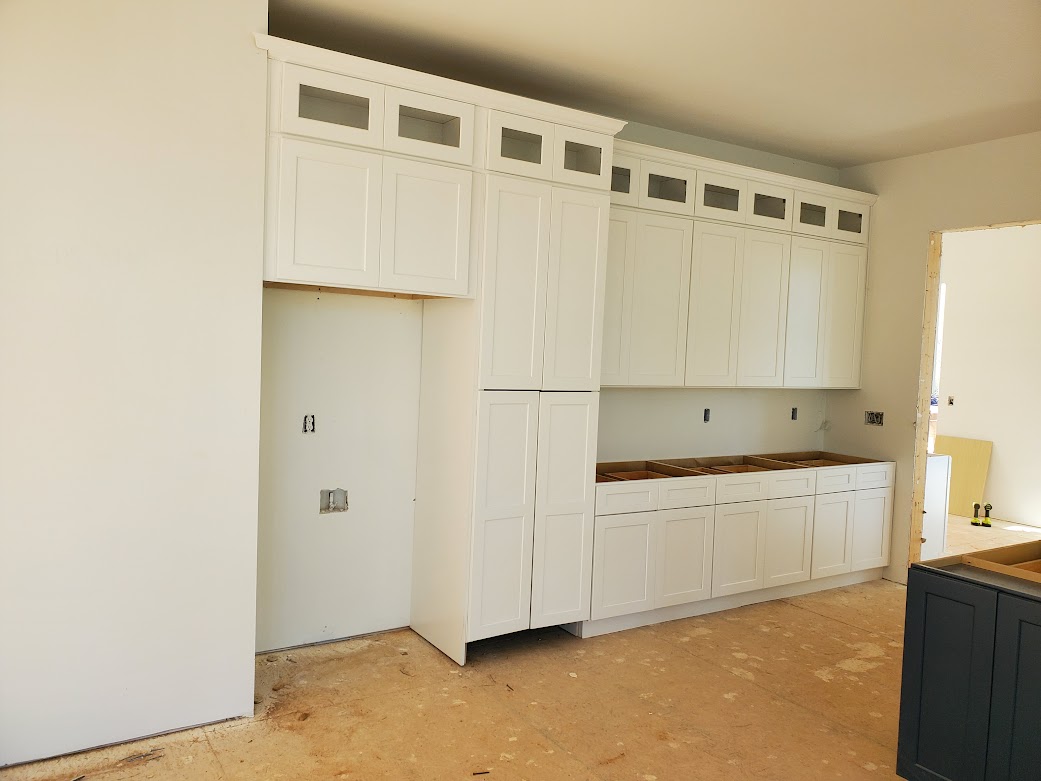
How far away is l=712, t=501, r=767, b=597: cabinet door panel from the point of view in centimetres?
479

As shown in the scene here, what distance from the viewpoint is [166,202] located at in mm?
3035

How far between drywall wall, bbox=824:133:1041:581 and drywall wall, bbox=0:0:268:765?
4.57 meters

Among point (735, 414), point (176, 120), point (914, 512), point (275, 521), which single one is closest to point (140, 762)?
point (275, 521)

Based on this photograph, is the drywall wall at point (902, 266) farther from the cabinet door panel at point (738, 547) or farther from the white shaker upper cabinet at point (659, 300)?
the white shaker upper cabinet at point (659, 300)

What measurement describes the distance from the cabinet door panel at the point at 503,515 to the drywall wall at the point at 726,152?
2093 mm

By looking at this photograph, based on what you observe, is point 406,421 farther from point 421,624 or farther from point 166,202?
point 166,202

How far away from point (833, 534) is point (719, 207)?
2379 mm

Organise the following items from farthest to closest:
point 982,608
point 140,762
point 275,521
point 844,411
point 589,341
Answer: point 844,411 < point 589,341 < point 275,521 < point 140,762 < point 982,608

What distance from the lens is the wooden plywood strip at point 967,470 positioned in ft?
25.8

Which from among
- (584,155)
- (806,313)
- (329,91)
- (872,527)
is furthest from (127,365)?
(872,527)

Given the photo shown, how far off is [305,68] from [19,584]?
2318 mm

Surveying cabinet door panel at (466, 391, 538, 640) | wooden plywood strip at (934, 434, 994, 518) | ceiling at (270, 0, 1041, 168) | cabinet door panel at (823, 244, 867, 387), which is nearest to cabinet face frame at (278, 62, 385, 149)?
ceiling at (270, 0, 1041, 168)

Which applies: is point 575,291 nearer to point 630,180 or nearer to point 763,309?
point 630,180

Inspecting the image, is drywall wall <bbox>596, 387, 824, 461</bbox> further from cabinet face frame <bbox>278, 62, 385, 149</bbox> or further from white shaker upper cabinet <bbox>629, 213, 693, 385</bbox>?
cabinet face frame <bbox>278, 62, 385, 149</bbox>
